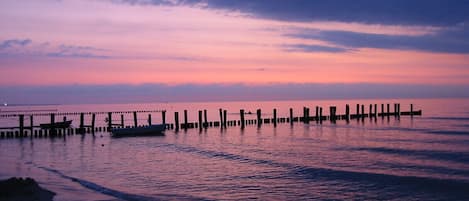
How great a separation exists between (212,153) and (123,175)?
8548 millimetres

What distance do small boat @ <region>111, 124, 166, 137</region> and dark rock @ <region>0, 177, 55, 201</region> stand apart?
26.7 m

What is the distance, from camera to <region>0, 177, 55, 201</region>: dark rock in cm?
1209

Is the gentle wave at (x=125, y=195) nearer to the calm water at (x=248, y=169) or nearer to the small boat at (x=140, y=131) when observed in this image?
the calm water at (x=248, y=169)

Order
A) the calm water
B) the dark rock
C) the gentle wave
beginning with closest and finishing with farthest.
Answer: the dark rock, the gentle wave, the calm water

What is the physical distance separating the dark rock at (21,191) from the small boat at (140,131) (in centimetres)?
2665

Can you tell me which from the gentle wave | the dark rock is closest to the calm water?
the gentle wave

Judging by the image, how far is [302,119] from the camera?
56750mm

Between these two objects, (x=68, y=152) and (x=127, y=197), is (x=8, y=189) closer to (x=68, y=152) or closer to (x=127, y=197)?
(x=127, y=197)

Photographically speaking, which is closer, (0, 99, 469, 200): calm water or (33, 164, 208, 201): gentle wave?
(33, 164, 208, 201): gentle wave

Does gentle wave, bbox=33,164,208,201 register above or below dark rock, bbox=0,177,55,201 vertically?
below

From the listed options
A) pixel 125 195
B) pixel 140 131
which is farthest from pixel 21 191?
pixel 140 131

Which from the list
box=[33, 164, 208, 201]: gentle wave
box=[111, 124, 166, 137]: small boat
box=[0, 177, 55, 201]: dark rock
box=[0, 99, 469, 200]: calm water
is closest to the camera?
box=[0, 177, 55, 201]: dark rock

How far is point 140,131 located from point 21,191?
96.7 ft

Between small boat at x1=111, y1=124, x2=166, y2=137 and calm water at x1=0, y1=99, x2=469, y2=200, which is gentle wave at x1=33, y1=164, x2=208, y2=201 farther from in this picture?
small boat at x1=111, y1=124, x2=166, y2=137
